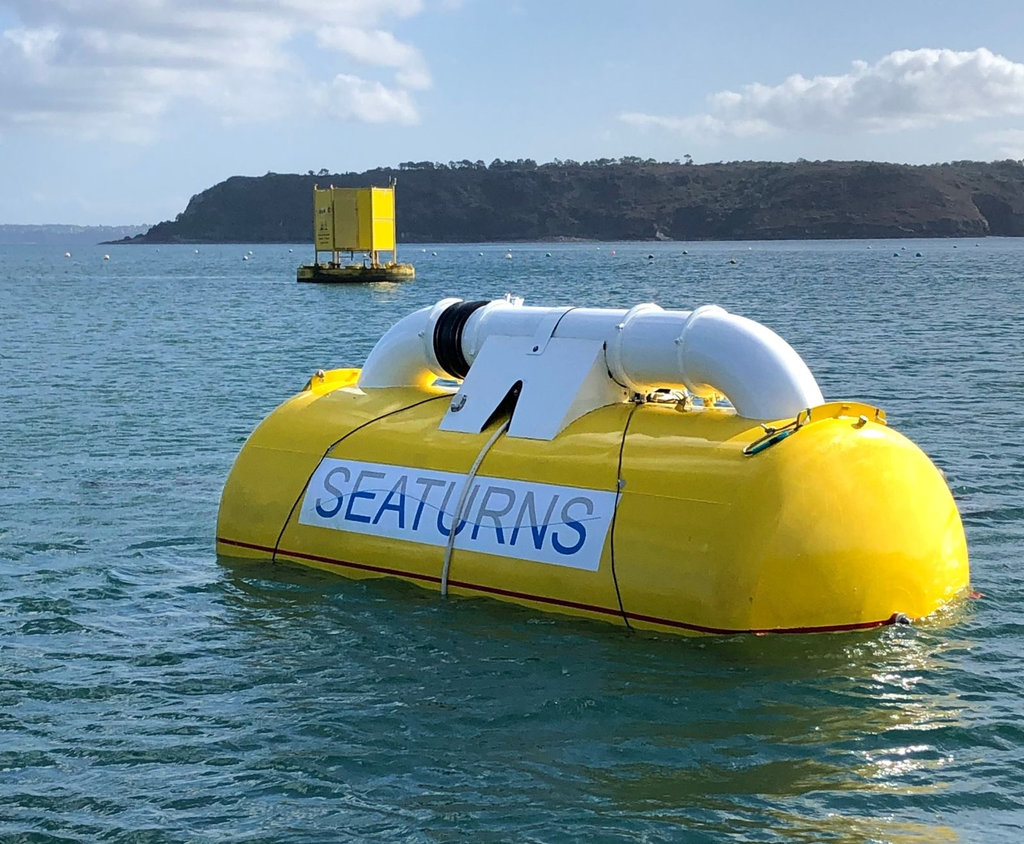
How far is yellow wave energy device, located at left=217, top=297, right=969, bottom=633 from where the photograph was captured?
7383 millimetres

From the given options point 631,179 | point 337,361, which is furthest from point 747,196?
point 337,361

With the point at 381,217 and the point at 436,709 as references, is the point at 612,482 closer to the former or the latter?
the point at 436,709

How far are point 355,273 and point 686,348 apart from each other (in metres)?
56.3

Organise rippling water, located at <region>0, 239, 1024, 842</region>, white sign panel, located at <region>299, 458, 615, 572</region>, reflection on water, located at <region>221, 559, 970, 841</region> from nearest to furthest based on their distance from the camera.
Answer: rippling water, located at <region>0, 239, 1024, 842</region>
reflection on water, located at <region>221, 559, 970, 841</region>
white sign panel, located at <region>299, 458, 615, 572</region>

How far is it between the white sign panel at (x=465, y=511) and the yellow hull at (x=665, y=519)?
0.01 m

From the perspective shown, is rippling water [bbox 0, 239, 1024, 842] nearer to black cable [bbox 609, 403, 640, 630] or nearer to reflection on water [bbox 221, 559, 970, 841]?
reflection on water [bbox 221, 559, 970, 841]

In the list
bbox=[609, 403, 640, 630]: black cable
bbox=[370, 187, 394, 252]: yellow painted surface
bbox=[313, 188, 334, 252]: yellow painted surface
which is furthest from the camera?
bbox=[313, 188, 334, 252]: yellow painted surface

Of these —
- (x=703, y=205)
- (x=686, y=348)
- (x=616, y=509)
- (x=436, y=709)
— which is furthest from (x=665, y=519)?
(x=703, y=205)

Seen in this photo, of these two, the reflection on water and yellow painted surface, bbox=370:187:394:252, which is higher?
yellow painted surface, bbox=370:187:394:252

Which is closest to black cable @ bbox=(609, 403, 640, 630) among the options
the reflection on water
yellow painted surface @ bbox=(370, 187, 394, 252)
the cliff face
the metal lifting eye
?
the reflection on water

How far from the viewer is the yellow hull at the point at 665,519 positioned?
7.34 meters

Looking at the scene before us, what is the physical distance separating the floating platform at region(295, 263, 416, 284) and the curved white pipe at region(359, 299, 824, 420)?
180 ft

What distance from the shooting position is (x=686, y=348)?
8133 mm

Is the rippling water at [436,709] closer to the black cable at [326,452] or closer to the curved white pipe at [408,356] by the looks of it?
the black cable at [326,452]
